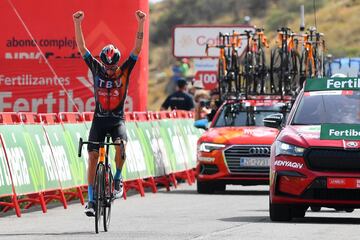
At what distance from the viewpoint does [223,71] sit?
1099 inches

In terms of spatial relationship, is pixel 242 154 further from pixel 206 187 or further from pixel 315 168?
pixel 315 168

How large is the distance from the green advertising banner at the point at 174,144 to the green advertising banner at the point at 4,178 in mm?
8381

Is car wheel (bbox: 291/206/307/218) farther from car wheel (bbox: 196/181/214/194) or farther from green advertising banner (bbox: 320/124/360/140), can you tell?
car wheel (bbox: 196/181/214/194)

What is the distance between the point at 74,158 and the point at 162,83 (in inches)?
3530

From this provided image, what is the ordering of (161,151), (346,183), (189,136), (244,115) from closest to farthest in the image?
(346,183) < (244,115) < (161,151) < (189,136)

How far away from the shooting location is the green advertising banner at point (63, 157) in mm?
20422

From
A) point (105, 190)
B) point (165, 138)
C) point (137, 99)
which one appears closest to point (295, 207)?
point (105, 190)

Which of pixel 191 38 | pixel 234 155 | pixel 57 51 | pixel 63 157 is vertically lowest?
pixel 234 155

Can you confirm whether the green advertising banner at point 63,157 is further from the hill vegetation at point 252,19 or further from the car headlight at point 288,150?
the hill vegetation at point 252,19

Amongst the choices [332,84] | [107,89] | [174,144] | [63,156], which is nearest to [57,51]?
[174,144]

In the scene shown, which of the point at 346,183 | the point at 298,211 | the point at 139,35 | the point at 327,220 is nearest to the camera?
the point at 346,183

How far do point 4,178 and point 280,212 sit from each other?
3.69 m

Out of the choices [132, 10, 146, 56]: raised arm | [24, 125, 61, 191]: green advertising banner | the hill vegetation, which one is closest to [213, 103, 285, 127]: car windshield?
[24, 125, 61, 191]: green advertising banner

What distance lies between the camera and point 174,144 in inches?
1079
